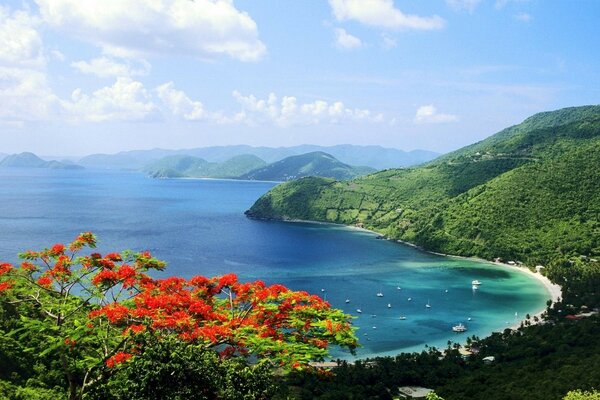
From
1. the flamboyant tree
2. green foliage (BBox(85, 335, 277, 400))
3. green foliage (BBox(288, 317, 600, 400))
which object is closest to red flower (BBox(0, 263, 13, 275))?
the flamboyant tree

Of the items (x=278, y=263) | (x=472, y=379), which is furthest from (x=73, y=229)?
(x=472, y=379)

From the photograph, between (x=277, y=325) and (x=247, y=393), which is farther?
(x=277, y=325)

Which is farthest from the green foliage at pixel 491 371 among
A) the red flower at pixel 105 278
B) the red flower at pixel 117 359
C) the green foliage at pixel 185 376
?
the green foliage at pixel 185 376

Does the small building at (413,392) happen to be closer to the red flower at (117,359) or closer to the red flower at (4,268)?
the red flower at (117,359)

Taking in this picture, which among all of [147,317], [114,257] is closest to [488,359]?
[114,257]

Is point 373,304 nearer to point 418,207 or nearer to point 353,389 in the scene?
point 353,389

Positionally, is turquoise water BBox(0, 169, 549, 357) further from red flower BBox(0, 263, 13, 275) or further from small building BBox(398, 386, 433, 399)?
red flower BBox(0, 263, 13, 275)

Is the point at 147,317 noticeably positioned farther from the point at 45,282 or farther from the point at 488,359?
the point at 488,359
